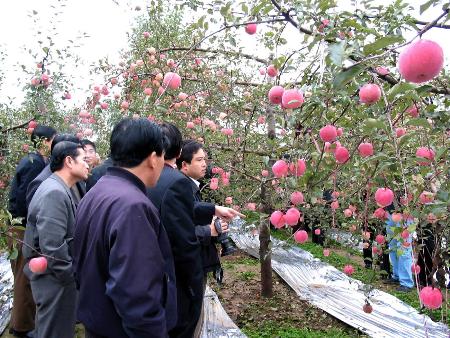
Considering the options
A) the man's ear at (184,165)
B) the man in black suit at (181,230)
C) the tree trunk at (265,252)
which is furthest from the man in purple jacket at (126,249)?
the tree trunk at (265,252)

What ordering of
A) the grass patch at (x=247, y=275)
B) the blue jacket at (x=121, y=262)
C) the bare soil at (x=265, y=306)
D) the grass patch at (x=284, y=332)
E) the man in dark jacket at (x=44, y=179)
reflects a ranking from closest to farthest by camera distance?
the blue jacket at (x=121, y=262), the man in dark jacket at (x=44, y=179), the grass patch at (x=284, y=332), the bare soil at (x=265, y=306), the grass patch at (x=247, y=275)

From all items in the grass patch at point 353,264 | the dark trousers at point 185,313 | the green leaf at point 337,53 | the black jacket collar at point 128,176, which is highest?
the green leaf at point 337,53

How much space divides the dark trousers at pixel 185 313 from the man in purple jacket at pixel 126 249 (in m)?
0.43

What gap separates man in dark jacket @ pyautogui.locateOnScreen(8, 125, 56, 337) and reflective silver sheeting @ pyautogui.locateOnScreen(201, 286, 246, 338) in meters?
1.15

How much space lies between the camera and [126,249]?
3.82 ft

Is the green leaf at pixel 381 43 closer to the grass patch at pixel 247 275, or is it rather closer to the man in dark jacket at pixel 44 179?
the man in dark jacket at pixel 44 179

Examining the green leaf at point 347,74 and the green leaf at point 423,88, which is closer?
the green leaf at point 347,74

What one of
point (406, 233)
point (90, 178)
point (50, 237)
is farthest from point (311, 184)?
point (90, 178)

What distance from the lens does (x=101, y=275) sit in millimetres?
1253

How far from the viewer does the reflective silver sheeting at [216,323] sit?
2896 millimetres

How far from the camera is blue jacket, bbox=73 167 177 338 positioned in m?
1.16

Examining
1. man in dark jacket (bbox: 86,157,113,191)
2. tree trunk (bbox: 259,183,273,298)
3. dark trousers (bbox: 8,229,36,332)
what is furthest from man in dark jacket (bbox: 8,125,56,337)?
tree trunk (bbox: 259,183,273,298)

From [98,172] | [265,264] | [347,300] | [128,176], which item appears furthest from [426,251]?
[128,176]

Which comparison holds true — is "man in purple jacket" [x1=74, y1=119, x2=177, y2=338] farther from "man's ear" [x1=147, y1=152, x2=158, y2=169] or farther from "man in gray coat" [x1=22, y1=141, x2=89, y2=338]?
"man in gray coat" [x1=22, y1=141, x2=89, y2=338]
